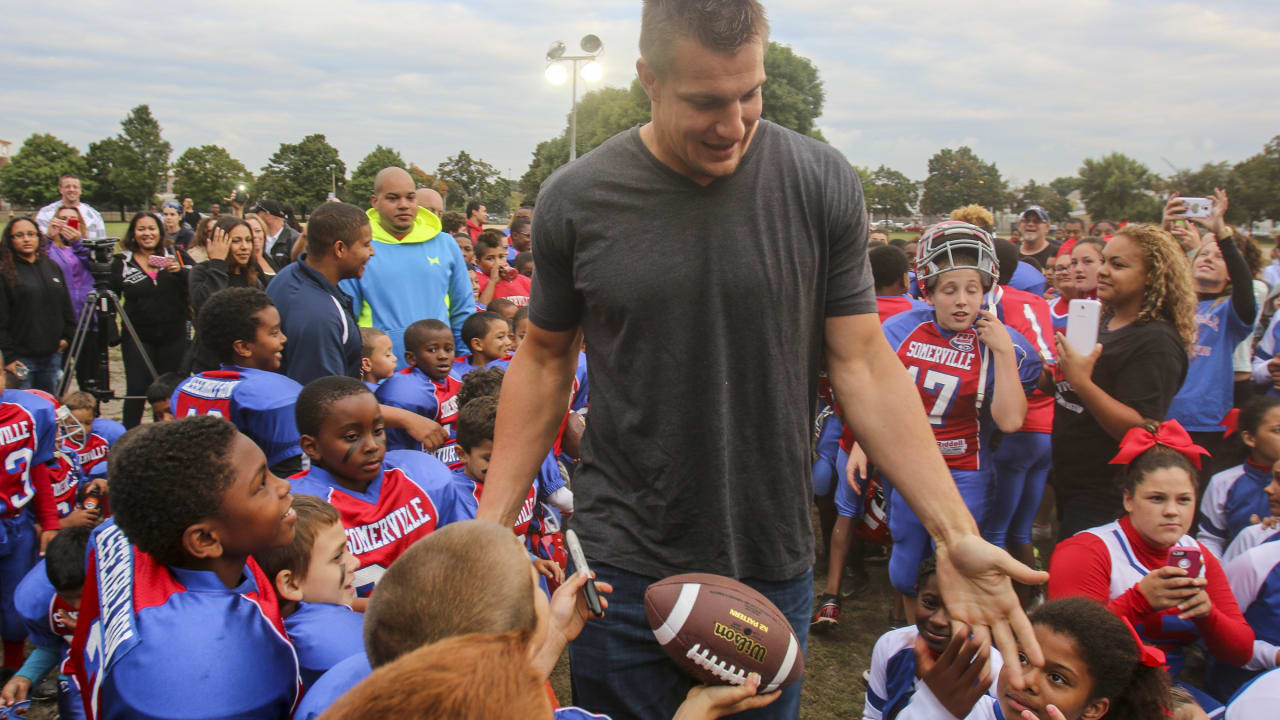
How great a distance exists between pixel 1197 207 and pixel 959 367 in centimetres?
316

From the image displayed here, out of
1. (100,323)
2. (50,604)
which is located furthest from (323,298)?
(100,323)

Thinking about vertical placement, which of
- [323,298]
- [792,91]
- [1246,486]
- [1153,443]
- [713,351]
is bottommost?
[1246,486]

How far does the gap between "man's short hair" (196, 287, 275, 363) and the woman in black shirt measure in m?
4.53

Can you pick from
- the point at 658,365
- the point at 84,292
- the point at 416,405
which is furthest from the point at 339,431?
the point at 84,292

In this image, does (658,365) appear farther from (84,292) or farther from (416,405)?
(84,292)

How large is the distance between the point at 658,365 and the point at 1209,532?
4206mm

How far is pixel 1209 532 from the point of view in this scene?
14.9 feet

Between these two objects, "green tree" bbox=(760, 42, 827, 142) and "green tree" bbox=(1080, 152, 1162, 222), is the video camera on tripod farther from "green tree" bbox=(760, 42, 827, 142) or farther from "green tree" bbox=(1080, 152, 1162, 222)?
"green tree" bbox=(760, 42, 827, 142)

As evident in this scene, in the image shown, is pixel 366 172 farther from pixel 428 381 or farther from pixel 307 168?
pixel 428 381

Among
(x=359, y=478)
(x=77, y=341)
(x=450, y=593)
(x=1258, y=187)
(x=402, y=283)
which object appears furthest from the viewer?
(x=1258, y=187)

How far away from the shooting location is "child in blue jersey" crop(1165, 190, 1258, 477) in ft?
18.1

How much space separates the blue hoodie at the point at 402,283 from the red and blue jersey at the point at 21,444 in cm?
184

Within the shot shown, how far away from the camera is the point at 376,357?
16.5ft

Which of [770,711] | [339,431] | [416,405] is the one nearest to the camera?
[770,711]
